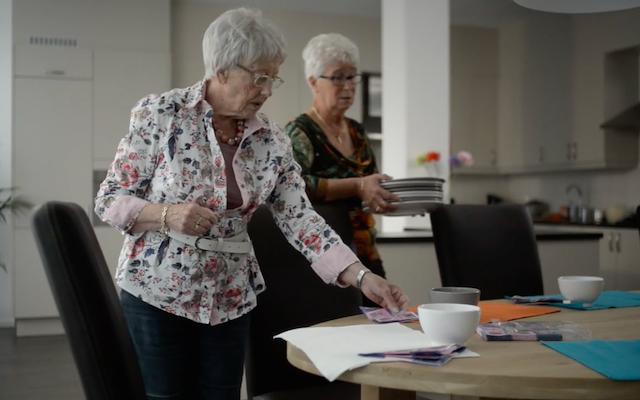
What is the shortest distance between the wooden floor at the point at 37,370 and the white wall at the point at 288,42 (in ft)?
8.25

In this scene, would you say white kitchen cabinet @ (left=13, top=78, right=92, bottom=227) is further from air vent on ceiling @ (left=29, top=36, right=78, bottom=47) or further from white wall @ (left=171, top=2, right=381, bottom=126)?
white wall @ (left=171, top=2, right=381, bottom=126)

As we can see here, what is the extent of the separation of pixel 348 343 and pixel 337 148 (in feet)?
3.79

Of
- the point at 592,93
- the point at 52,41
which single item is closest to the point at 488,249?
the point at 592,93

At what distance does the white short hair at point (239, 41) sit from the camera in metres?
1.53

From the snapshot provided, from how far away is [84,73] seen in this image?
5.45m

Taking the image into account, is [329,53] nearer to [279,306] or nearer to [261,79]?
[261,79]

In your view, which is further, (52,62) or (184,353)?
(52,62)

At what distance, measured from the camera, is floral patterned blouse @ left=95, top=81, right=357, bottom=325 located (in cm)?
144

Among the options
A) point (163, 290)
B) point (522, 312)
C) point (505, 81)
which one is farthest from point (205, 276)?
point (505, 81)

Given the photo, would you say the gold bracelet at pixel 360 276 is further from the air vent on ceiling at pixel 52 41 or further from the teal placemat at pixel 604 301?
the air vent on ceiling at pixel 52 41

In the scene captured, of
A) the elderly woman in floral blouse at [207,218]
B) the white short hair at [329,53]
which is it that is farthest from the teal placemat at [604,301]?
the white short hair at [329,53]

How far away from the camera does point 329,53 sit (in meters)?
2.20

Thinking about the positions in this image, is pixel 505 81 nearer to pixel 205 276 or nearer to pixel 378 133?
pixel 378 133

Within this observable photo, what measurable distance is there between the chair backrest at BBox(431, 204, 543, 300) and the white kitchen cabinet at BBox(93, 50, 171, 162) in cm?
404
